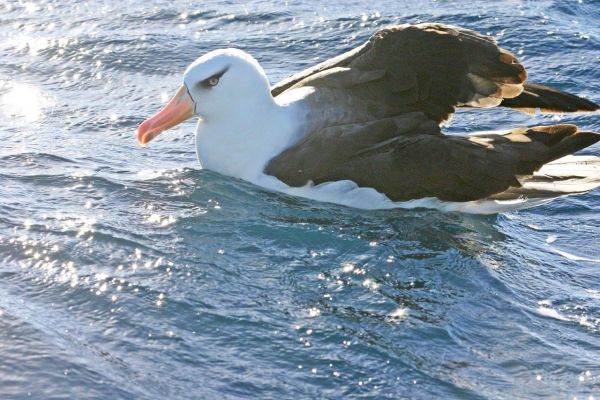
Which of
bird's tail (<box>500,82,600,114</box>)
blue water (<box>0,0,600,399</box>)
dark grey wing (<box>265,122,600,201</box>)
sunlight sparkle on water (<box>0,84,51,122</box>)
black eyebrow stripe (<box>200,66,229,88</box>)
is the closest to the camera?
blue water (<box>0,0,600,399</box>)

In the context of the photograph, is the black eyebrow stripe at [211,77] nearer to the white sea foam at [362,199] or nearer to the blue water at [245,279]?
the blue water at [245,279]

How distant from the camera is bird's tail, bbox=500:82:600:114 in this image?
9.85 meters

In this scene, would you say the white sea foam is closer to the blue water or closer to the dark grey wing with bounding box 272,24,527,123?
the blue water

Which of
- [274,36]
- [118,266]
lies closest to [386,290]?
[118,266]

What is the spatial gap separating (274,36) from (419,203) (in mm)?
4980

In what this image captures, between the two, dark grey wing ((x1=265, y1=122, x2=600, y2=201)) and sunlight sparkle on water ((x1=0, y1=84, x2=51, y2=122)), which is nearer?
dark grey wing ((x1=265, y1=122, x2=600, y2=201))

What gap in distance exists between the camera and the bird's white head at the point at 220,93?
9547mm

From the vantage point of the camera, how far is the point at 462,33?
31.7ft

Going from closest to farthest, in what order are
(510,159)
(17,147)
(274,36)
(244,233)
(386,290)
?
(386,290) → (244,233) → (510,159) → (17,147) → (274,36)

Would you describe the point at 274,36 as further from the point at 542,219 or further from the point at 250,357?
the point at 250,357

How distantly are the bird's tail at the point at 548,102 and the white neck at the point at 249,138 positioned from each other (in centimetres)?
191

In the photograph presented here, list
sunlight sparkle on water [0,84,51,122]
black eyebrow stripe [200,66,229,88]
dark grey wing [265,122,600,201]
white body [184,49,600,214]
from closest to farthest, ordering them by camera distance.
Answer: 1. dark grey wing [265,122,600,201]
2. white body [184,49,600,214]
3. black eyebrow stripe [200,66,229,88]
4. sunlight sparkle on water [0,84,51,122]

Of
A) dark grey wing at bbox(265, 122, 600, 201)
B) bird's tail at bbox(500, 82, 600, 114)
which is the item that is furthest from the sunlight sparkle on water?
bird's tail at bbox(500, 82, 600, 114)

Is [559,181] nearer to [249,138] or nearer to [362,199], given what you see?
[362,199]
